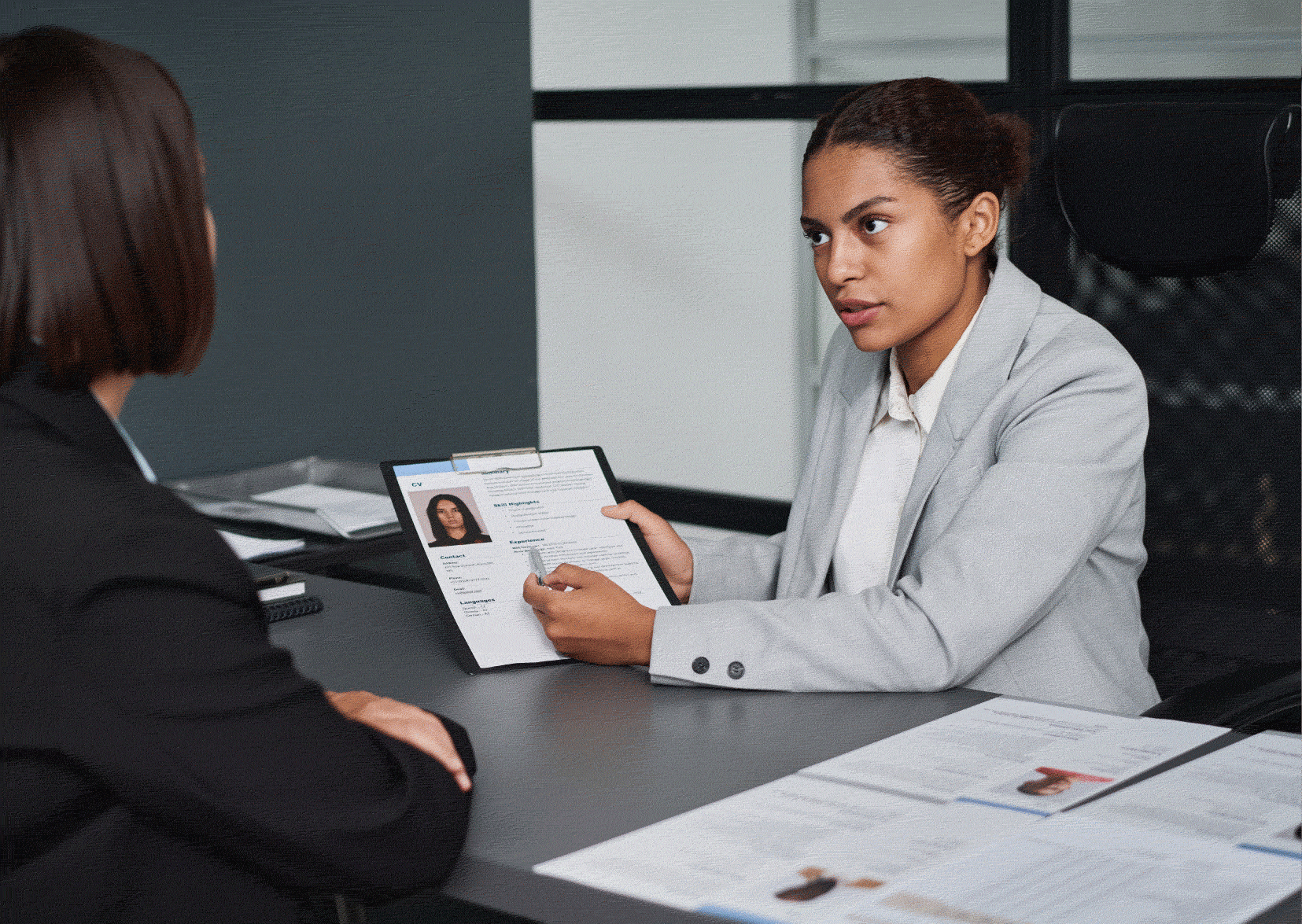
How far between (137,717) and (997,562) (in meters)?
0.83

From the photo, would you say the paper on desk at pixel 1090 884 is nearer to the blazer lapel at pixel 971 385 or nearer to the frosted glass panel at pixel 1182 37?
the blazer lapel at pixel 971 385

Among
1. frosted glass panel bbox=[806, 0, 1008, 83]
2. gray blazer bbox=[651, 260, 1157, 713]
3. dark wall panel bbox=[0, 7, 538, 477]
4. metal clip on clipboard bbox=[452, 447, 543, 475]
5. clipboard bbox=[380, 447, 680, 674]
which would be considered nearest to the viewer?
gray blazer bbox=[651, 260, 1157, 713]

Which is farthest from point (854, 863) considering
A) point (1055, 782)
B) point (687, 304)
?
point (687, 304)

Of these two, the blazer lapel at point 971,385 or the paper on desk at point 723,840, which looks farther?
the blazer lapel at point 971,385

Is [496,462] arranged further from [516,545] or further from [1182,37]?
[1182,37]

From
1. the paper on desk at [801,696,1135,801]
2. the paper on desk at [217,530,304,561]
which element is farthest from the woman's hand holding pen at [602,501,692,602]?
the paper on desk at [217,530,304,561]

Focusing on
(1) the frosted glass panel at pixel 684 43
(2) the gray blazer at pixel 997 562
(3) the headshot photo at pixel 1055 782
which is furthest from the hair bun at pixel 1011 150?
(1) the frosted glass panel at pixel 684 43

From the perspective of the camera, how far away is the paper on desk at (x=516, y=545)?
1490 mm

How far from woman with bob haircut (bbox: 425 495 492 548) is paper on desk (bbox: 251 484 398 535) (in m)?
0.64

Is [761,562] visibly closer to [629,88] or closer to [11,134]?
[11,134]

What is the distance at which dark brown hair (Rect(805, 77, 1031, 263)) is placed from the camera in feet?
5.28

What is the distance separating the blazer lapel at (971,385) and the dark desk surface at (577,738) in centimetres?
27

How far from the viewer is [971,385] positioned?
5.20 feet

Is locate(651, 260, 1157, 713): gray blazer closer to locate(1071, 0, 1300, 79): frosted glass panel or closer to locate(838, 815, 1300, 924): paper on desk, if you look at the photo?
locate(838, 815, 1300, 924): paper on desk
